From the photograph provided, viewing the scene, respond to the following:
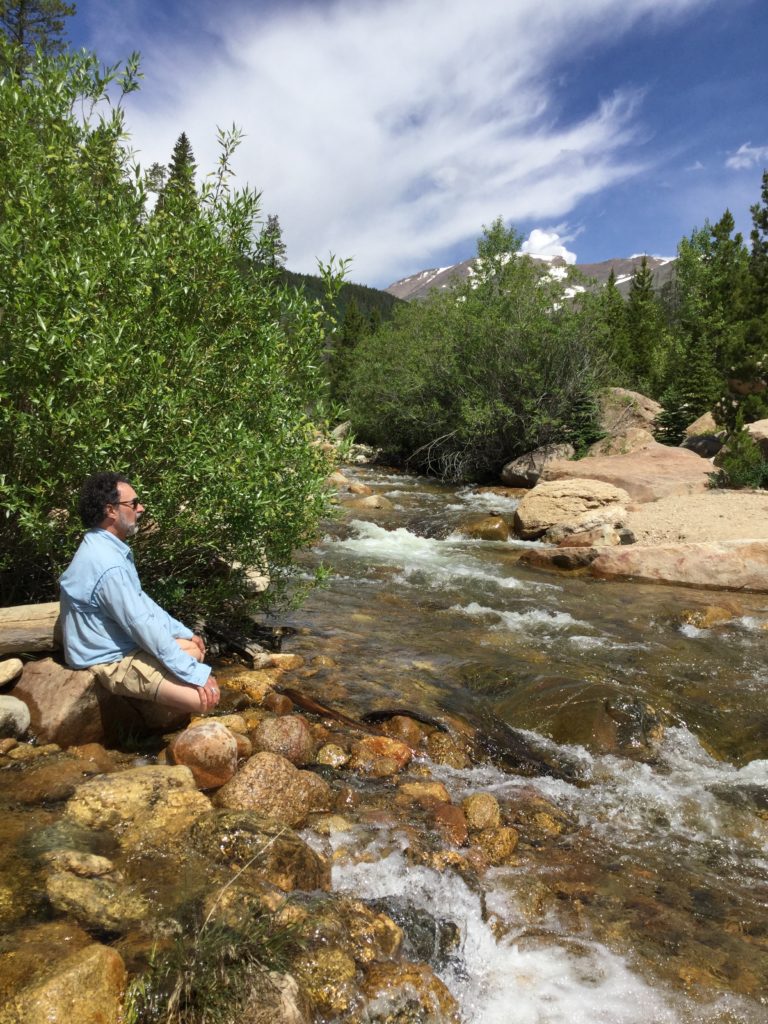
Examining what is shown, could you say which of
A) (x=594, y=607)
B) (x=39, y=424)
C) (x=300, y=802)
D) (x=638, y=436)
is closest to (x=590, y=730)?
(x=300, y=802)

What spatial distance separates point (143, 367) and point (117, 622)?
213 cm

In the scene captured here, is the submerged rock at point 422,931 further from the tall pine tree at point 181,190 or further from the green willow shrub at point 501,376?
the green willow shrub at point 501,376

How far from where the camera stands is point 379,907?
11.8 feet

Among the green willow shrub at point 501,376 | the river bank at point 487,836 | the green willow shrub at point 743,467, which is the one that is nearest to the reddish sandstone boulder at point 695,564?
the river bank at point 487,836

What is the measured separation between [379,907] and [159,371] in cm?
409

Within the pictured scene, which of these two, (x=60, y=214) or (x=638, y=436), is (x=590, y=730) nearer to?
(x=60, y=214)

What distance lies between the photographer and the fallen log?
499 centimetres

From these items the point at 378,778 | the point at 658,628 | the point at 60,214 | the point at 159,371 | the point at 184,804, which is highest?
the point at 60,214

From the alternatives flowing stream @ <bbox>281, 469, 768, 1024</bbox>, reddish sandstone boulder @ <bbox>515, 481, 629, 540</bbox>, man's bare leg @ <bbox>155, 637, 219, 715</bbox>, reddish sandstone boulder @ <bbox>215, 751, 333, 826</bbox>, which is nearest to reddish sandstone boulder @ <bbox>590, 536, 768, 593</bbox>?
flowing stream @ <bbox>281, 469, 768, 1024</bbox>

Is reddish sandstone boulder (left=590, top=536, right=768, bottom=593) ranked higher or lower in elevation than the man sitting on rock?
lower

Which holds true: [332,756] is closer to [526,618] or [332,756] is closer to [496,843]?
[496,843]

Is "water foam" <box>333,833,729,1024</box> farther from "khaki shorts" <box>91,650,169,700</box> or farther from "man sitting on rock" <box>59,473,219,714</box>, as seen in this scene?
"khaki shorts" <box>91,650,169,700</box>

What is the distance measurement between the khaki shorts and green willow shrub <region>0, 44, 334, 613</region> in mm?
1187

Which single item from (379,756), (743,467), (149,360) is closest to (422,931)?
(379,756)
